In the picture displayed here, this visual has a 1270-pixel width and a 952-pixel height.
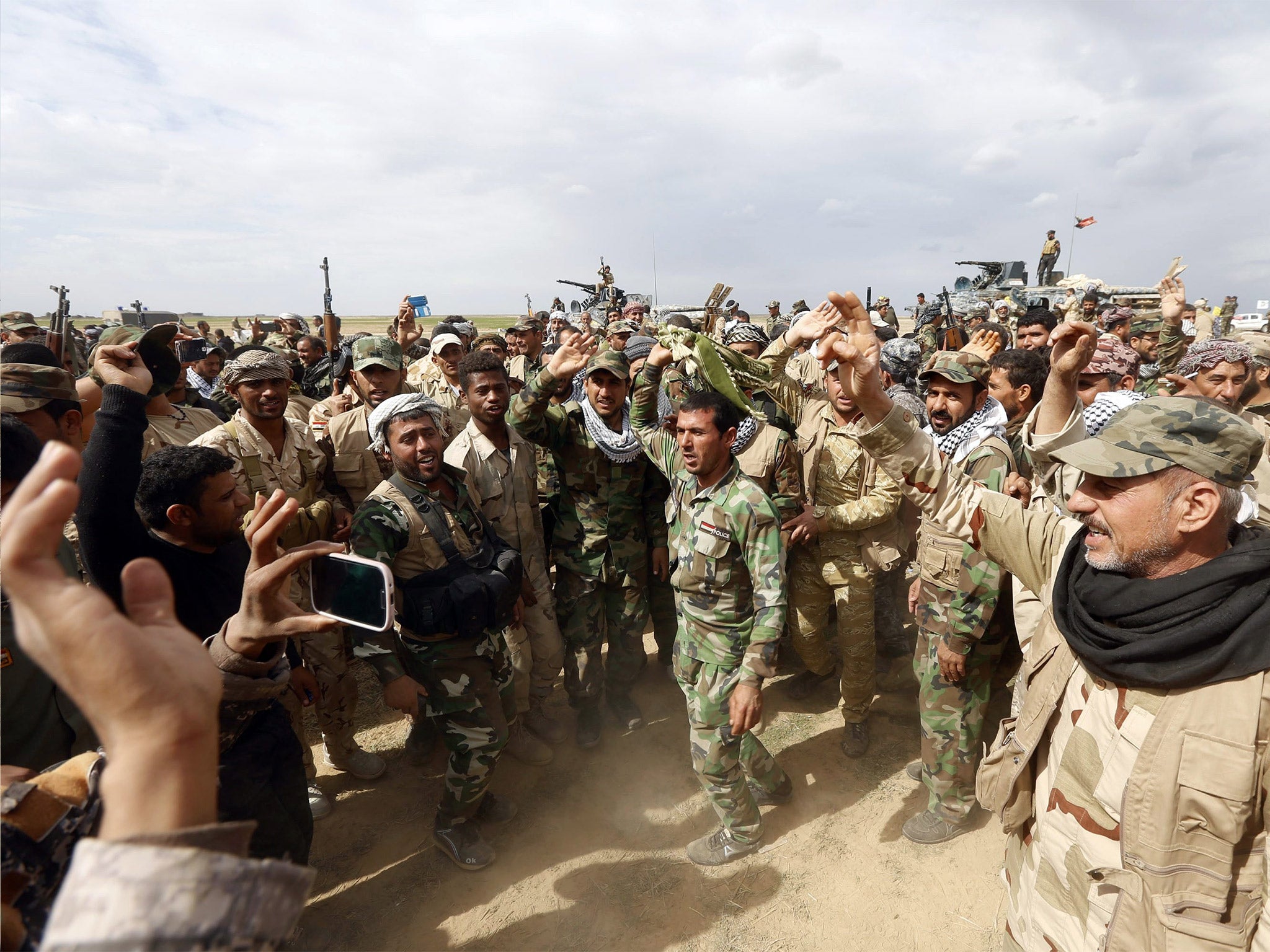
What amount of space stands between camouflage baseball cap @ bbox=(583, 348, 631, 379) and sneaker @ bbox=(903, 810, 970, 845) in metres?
3.38

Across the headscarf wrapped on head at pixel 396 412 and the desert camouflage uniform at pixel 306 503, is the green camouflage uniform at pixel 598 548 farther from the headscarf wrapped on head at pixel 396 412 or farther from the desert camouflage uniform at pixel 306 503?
the desert camouflage uniform at pixel 306 503

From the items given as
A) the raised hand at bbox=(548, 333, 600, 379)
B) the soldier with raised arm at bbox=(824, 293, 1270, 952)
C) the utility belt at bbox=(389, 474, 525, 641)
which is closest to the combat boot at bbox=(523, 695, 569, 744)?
the utility belt at bbox=(389, 474, 525, 641)

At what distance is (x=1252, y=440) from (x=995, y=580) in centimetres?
177

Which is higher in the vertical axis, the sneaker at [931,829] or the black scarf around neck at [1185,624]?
the black scarf around neck at [1185,624]

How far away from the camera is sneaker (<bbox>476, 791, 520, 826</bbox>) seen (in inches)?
153

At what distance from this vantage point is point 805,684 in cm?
513

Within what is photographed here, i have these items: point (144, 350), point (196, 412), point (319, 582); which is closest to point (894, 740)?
point (319, 582)

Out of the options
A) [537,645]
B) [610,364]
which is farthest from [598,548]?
[610,364]

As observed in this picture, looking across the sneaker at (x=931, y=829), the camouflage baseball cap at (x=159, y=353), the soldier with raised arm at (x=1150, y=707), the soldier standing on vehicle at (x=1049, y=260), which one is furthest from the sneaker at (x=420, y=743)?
the soldier standing on vehicle at (x=1049, y=260)

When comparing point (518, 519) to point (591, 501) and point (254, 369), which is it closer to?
point (591, 501)

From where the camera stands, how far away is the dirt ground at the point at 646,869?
3178 millimetres

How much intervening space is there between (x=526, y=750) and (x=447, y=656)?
1.50 metres

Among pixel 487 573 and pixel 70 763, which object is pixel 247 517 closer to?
pixel 487 573

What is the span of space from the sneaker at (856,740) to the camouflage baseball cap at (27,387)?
487 cm
